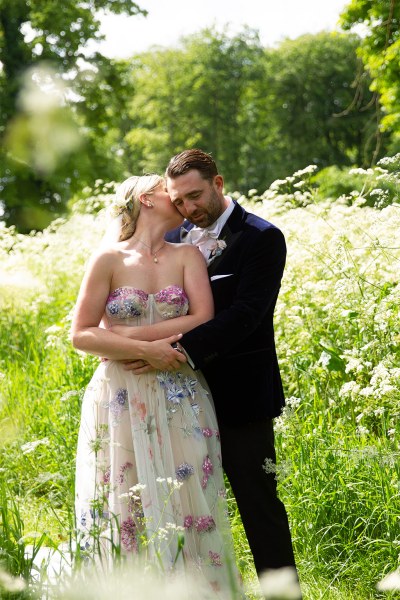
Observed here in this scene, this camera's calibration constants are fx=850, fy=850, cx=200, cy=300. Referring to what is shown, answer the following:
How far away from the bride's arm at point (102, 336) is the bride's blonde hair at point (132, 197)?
0.18 metres

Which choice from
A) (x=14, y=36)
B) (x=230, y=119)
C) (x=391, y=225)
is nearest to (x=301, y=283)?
(x=391, y=225)

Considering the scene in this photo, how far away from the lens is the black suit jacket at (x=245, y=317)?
350 cm

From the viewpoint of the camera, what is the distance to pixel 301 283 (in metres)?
5.89

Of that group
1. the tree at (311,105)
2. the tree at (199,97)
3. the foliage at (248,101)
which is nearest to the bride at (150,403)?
the tree at (311,105)

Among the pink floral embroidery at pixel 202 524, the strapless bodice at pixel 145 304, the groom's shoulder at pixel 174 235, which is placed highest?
the groom's shoulder at pixel 174 235

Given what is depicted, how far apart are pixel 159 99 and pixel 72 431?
41418 millimetres

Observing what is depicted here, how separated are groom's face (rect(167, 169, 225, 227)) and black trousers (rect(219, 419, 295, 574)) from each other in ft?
3.00

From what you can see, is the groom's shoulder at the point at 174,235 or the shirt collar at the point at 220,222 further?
the groom's shoulder at the point at 174,235

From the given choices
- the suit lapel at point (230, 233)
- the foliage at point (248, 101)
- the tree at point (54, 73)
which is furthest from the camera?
the foliage at point (248, 101)

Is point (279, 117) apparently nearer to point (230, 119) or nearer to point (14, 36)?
point (230, 119)

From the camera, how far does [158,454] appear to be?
11.4 feet

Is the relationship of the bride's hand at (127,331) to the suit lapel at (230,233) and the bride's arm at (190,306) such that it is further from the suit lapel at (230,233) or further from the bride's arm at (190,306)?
the suit lapel at (230,233)

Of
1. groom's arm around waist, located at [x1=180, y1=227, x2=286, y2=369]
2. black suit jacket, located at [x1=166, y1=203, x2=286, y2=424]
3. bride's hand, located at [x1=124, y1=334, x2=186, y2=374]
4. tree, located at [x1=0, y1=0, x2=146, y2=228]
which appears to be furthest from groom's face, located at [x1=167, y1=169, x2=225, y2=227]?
tree, located at [x1=0, y1=0, x2=146, y2=228]

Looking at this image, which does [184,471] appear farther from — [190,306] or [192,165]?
[192,165]
